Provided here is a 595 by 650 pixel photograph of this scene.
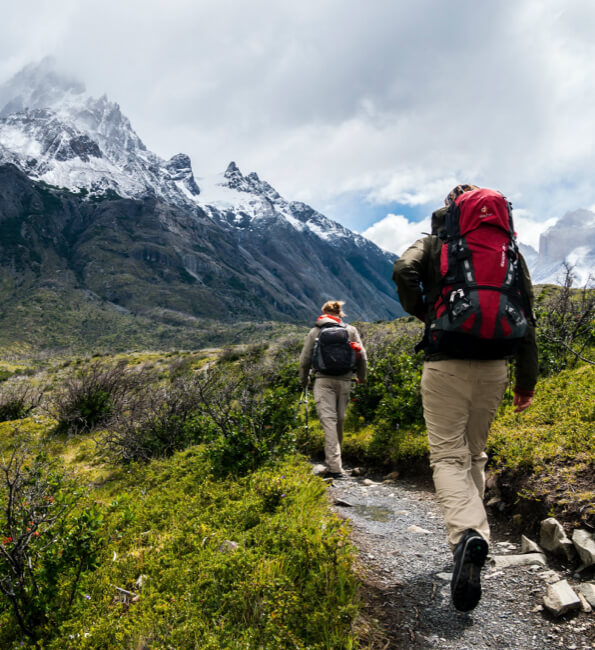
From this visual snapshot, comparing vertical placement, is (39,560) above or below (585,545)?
→ below

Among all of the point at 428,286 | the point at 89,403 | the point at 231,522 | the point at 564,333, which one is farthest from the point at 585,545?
the point at 89,403

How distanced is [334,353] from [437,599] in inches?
136

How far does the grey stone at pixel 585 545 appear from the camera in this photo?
2.77m

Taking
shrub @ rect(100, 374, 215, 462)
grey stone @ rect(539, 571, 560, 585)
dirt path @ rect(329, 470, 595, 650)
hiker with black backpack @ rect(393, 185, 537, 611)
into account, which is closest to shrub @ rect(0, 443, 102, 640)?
dirt path @ rect(329, 470, 595, 650)

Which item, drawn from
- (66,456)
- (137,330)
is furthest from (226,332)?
(66,456)

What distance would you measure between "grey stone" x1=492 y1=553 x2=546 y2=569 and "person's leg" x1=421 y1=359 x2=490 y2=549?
61 cm

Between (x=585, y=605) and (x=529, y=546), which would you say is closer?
(x=585, y=605)

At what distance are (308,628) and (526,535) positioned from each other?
2.23 m

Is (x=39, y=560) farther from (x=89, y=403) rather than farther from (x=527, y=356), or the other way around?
(x=89, y=403)

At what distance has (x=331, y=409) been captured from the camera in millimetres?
5922

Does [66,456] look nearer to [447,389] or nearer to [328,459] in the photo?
[328,459]

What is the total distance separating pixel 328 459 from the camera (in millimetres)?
5820

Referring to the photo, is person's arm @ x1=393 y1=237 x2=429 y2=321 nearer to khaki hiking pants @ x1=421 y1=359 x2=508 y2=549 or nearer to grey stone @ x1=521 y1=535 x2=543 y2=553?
khaki hiking pants @ x1=421 y1=359 x2=508 y2=549

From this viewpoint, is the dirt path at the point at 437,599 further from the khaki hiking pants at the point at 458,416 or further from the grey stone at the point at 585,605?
the khaki hiking pants at the point at 458,416
